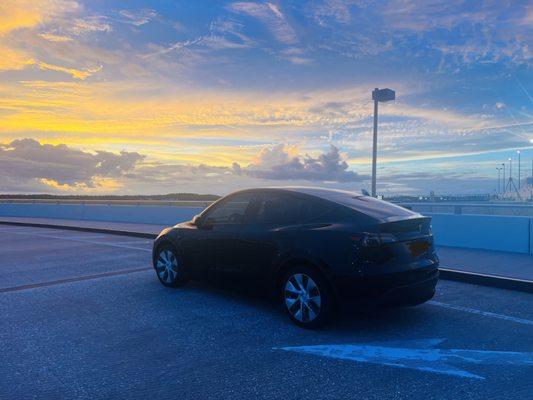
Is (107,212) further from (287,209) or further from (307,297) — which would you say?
(307,297)

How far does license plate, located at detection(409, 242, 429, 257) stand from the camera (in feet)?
18.0

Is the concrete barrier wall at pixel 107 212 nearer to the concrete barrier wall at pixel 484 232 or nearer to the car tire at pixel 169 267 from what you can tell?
the concrete barrier wall at pixel 484 232

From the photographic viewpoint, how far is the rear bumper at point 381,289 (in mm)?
5113

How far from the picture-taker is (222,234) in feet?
21.7

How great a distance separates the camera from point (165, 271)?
759 centimetres

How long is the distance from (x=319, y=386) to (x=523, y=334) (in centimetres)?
275

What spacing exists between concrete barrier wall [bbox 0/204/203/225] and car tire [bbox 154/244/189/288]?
1094 centimetres

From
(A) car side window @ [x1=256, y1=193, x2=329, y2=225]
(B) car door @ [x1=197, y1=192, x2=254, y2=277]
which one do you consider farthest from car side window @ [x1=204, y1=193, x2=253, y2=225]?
(A) car side window @ [x1=256, y1=193, x2=329, y2=225]

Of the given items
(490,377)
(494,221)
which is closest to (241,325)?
(490,377)

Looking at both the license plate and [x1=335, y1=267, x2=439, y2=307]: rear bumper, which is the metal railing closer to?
the license plate

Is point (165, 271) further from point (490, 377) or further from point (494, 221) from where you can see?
point (494, 221)

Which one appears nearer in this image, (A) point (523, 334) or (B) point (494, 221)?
(A) point (523, 334)

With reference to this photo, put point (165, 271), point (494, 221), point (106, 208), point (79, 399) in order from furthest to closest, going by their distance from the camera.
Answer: point (106, 208)
point (494, 221)
point (165, 271)
point (79, 399)

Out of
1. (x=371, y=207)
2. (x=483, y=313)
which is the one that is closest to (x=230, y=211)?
(x=371, y=207)
